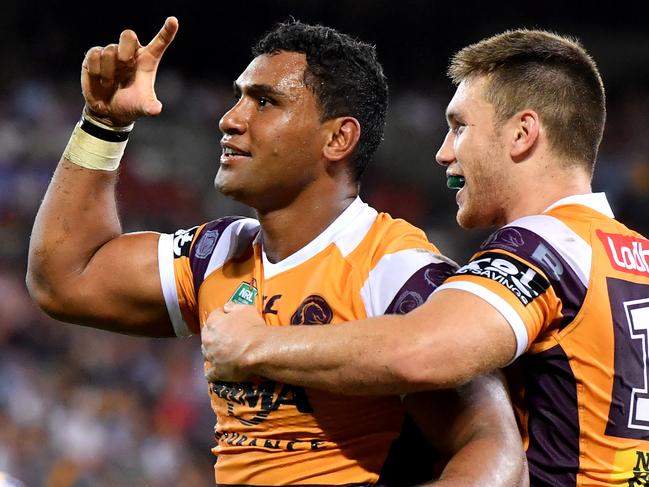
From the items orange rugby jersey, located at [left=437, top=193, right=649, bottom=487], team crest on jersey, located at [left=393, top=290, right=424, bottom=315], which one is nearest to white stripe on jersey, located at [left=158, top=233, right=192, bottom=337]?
team crest on jersey, located at [left=393, top=290, right=424, bottom=315]

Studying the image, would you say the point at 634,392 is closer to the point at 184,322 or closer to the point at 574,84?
the point at 574,84

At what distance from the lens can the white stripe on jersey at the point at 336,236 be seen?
320cm

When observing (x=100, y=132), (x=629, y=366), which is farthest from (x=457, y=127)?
(x=100, y=132)

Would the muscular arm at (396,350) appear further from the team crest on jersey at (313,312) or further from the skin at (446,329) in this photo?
the team crest on jersey at (313,312)

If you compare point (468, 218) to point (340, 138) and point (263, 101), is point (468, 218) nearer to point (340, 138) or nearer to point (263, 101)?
point (340, 138)

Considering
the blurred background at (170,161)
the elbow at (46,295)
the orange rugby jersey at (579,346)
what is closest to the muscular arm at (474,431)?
the orange rugby jersey at (579,346)

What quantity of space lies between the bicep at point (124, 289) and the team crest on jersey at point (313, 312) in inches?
24.3

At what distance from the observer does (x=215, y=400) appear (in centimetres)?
317

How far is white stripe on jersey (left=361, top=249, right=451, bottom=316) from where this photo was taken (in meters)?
2.93

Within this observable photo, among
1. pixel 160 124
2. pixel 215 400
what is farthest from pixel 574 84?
pixel 160 124

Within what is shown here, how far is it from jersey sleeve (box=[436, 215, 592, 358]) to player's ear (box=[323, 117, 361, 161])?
0.72 m

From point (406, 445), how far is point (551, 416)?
46 cm

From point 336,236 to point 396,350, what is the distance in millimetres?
769

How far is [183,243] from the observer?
3492 millimetres
